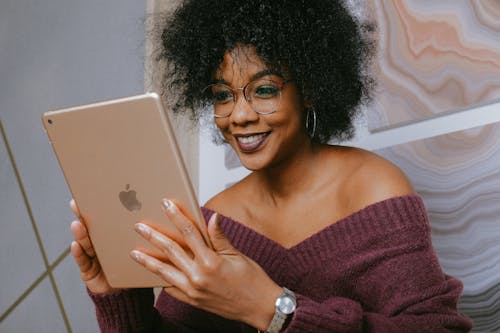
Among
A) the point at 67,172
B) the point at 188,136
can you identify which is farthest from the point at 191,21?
the point at 188,136

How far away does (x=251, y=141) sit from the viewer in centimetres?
119

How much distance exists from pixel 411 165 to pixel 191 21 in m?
0.64

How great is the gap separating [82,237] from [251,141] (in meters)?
0.36

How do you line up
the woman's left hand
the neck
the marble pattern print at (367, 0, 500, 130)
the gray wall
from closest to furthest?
the woman's left hand < the neck < the marble pattern print at (367, 0, 500, 130) < the gray wall

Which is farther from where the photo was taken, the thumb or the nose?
the nose

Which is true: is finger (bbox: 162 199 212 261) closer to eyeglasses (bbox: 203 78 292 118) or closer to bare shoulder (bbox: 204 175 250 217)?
eyeglasses (bbox: 203 78 292 118)

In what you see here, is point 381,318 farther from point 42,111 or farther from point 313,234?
point 42,111

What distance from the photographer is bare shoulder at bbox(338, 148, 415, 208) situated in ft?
3.73

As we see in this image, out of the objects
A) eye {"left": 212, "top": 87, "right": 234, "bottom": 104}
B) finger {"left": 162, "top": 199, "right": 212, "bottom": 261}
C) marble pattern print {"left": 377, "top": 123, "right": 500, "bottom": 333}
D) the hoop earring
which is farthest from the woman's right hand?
marble pattern print {"left": 377, "top": 123, "right": 500, "bottom": 333}

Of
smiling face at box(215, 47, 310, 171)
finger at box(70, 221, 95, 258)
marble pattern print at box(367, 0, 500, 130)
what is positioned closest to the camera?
finger at box(70, 221, 95, 258)

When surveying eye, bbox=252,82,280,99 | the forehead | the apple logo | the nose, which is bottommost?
the apple logo

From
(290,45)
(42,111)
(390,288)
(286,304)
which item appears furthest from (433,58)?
(42,111)

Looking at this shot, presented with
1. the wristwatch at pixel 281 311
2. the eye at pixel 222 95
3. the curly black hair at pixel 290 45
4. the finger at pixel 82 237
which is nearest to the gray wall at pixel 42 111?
the curly black hair at pixel 290 45

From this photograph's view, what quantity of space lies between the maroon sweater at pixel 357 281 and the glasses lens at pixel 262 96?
0.25 m
